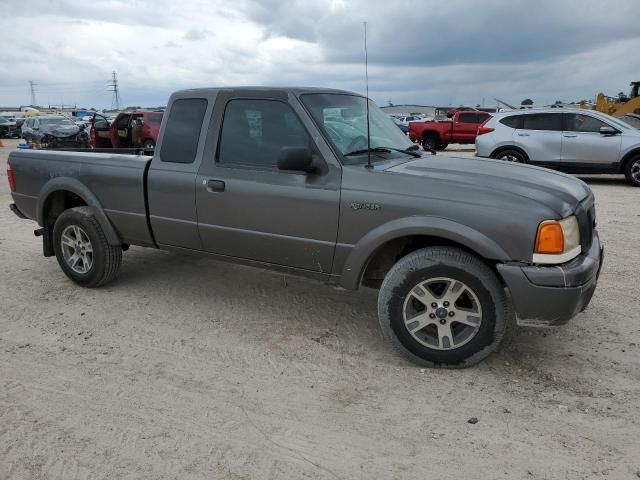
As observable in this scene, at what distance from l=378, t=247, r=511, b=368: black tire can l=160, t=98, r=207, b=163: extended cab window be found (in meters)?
2.03

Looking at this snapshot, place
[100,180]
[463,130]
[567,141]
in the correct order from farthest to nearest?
[463,130] < [567,141] < [100,180]

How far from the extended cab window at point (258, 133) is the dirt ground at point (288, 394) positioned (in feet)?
4.44

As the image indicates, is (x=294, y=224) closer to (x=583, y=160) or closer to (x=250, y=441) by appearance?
(x=250, y=441)

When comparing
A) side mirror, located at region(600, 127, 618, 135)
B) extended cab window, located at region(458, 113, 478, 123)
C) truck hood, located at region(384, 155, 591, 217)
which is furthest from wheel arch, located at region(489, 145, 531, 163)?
extended cab window, located at region(458, 113, 478, 123)

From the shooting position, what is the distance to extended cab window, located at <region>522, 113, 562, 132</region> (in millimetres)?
11750

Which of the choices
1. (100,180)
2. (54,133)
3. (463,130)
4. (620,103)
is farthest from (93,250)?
(620,103)

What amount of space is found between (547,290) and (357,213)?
130cm

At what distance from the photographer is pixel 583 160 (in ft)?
37.6

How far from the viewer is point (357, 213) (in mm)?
3648

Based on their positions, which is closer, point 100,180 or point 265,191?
point 265,191

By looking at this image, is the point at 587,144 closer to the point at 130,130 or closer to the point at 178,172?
the point at 178,172

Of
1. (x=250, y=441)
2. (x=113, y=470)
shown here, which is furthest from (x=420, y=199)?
(x=113, y=470)

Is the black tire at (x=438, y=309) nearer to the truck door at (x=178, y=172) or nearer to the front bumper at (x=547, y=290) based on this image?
the front bumper at (x=547, y=290)

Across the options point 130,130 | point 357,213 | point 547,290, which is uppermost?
point 130,130
